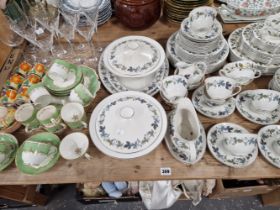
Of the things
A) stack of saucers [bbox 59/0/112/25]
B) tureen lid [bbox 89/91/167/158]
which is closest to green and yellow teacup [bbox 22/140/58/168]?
tureen lid [bbox 89/91/167/158]

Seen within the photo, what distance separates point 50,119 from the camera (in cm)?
65

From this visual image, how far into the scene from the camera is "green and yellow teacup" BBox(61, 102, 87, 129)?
2.20 feet

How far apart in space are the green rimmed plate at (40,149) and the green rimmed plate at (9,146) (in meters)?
0.02

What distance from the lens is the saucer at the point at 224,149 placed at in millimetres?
644

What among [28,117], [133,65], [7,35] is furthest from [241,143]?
[7,35]

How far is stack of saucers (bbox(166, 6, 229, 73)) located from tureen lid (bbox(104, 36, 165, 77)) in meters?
0.08

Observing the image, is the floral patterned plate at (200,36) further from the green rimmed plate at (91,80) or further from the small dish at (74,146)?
the small dish at (74,146)

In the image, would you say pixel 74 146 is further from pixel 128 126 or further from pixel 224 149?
pixel 224 149

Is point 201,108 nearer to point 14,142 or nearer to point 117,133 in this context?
point 117,133

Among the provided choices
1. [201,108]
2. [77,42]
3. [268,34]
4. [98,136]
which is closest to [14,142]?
[98,136]

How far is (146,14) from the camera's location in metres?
0.86

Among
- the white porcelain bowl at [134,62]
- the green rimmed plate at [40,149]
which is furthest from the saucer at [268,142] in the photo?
the green rimmed plate at [40,149]

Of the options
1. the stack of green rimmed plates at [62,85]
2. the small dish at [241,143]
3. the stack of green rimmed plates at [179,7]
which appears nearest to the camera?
the small dish at [241,143]

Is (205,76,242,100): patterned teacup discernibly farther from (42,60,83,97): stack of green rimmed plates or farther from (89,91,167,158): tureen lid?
(42,60,83,97): stack of green rimmed plates
